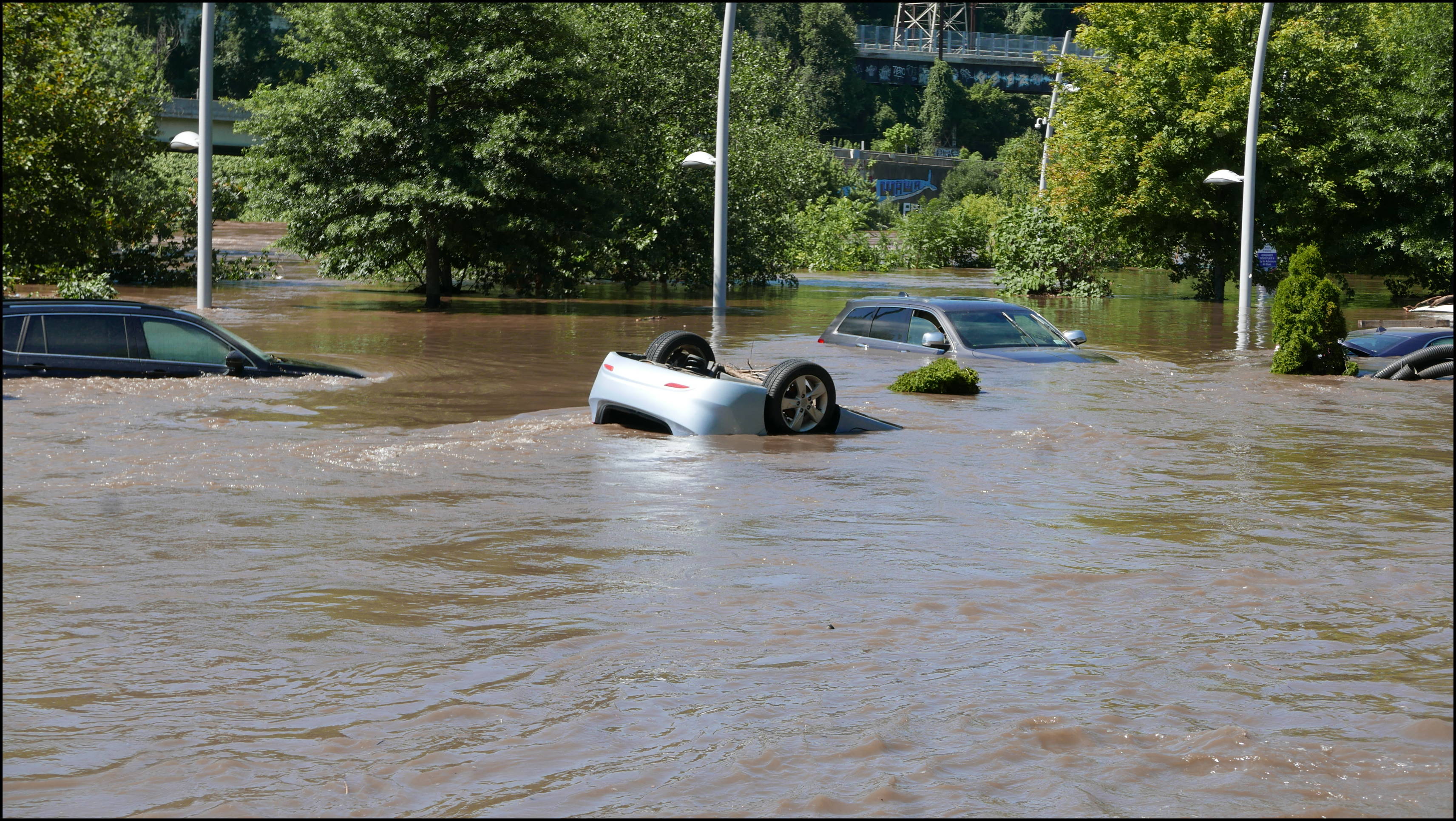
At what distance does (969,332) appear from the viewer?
55.9ft

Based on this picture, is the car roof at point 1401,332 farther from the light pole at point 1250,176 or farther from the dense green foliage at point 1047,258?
the dense green foliage at point 1047,258

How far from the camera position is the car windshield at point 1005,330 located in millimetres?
16906

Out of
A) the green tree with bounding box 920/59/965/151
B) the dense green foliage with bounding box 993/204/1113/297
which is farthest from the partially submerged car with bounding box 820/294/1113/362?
the green tree with bounding box 920/59/965/151

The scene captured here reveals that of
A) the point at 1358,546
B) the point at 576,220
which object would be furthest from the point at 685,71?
the point at 1358,546

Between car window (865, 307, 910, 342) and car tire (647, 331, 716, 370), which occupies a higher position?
car window (865, 307, 910, 342)

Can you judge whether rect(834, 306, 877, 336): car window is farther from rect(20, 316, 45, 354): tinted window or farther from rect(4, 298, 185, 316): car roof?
rect(20, 316, 45, 354): tinted window

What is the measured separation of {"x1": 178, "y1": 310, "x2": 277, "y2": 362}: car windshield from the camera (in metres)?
13.8

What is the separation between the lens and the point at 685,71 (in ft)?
118

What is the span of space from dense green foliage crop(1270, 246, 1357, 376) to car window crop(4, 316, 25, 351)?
46.7ft

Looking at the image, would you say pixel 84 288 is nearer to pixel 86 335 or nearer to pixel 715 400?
pixel 86 335

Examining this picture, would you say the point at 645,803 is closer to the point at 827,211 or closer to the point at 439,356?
the point at 439,356

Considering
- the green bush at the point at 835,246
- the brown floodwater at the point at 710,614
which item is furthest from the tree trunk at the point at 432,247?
the green bush at the point at 835,246

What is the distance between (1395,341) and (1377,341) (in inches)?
8.5

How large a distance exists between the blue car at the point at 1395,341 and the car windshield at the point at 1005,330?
4244 millimetres
